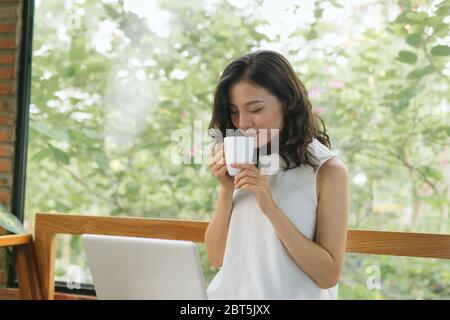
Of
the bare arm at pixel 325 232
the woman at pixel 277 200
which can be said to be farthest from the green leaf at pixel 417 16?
the bare arm at pixel 325 232

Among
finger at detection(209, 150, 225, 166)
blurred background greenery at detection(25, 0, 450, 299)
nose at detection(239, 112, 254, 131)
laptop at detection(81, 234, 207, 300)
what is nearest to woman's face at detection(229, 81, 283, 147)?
nose at detection(239, 112, 254, 131)

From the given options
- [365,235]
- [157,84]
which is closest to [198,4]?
[157,84]

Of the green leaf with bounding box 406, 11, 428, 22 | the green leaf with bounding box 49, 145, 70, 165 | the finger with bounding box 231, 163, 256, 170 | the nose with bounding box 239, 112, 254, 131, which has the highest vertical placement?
the green leaf with bounding box 406, 11, 428, 22

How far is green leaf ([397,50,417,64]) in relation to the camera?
259 centimetres

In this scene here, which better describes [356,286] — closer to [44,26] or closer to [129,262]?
[129,262]

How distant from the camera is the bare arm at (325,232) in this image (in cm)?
176

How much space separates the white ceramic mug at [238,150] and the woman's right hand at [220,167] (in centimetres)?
4

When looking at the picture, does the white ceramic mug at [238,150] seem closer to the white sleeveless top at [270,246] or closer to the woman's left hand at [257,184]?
the woman's left hand at [257,184]

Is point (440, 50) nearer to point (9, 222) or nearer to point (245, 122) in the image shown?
point (245, 122)

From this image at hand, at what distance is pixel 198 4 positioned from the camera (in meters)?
2.92

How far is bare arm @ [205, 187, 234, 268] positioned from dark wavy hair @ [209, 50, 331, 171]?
0.21 m

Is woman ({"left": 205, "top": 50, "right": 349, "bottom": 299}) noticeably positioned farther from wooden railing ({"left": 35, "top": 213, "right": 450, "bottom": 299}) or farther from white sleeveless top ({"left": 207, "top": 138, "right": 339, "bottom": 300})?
wooden railing ({"left": 35, "top": 213, "right": 450, "bottom": 299})

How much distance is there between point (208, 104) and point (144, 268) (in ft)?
4.86

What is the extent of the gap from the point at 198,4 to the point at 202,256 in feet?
3.77
